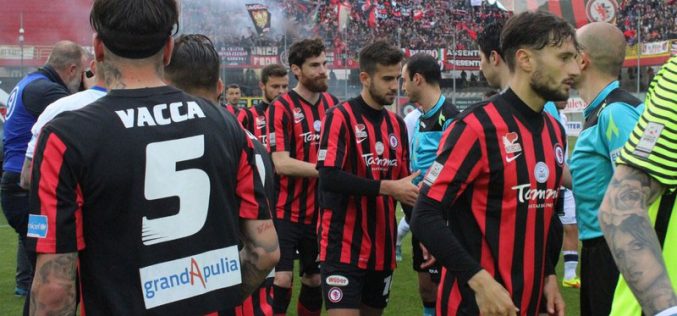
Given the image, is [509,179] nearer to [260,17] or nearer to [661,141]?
[661,141]

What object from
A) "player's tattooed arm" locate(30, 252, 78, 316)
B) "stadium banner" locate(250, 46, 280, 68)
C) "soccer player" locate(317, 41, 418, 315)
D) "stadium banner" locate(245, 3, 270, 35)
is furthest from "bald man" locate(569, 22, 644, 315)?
"stadium banner" locate(245, 3, 270, 35)

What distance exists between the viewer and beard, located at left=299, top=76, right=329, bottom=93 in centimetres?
663

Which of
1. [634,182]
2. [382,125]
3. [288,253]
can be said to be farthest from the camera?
[288,253]

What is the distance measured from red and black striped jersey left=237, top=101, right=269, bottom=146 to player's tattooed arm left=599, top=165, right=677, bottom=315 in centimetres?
553

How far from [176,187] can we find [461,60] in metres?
26.6

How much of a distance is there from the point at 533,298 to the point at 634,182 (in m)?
1.72

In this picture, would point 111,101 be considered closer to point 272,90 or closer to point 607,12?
point 272,90

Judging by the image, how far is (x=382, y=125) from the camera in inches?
211

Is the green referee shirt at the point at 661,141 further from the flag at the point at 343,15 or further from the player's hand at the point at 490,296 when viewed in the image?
the flag at the point at 343,15

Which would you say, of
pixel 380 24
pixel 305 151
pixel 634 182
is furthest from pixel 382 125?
pixel 380 24

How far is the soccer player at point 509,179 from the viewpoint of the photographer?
10.4 ft

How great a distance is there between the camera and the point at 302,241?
21.4ft

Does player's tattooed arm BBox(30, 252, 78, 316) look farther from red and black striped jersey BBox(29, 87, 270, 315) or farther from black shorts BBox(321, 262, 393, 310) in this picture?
black shorts BBox(321, 262, 393, 310)

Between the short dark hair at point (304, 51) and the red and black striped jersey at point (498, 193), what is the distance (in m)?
3.30
